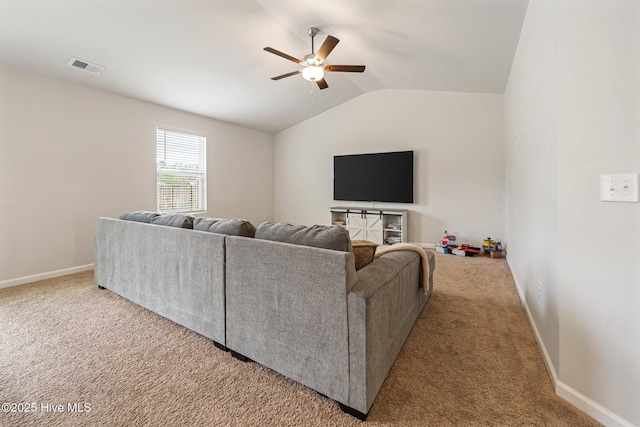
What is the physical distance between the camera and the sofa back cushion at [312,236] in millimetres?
1447

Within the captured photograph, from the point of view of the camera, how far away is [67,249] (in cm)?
346

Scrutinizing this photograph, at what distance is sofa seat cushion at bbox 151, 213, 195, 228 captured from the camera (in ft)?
7.04

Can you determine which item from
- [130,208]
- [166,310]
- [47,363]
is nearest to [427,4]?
[166,310]

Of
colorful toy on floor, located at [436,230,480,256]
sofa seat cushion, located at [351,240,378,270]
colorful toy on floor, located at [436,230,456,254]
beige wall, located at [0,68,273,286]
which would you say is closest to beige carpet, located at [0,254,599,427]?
sofa seat cushion, located at [351,240,378,270]

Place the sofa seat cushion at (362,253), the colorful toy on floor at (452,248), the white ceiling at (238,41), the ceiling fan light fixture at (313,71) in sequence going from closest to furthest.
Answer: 1. the sofa seat cushion at (362,253)
2. the white ceiling at (238,41)
3. the ceiling fan light fixture at (313,71)
4. the colorful toy on floor at (452,248)

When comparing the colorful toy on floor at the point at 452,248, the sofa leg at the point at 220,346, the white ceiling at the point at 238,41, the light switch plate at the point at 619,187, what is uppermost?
the white ceiling at the point at 238,41

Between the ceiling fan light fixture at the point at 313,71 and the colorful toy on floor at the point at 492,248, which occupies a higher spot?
the ceiling fan light fixture at the point at 313,71

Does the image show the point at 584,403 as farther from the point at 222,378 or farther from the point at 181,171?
the point at 181,171

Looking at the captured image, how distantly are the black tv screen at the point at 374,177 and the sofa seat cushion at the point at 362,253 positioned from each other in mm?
3612

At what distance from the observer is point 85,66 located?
3.12 meters

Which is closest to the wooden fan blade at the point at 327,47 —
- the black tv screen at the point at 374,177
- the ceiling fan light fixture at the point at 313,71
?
the ceiling fan light fixture at the point at 313,71

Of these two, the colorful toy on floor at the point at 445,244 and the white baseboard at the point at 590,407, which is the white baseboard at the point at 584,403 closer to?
the white baseboard at the point at 590,407

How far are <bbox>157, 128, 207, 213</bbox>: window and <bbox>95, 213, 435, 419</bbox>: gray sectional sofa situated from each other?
266 cm

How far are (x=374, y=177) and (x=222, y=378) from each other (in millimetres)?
4492
